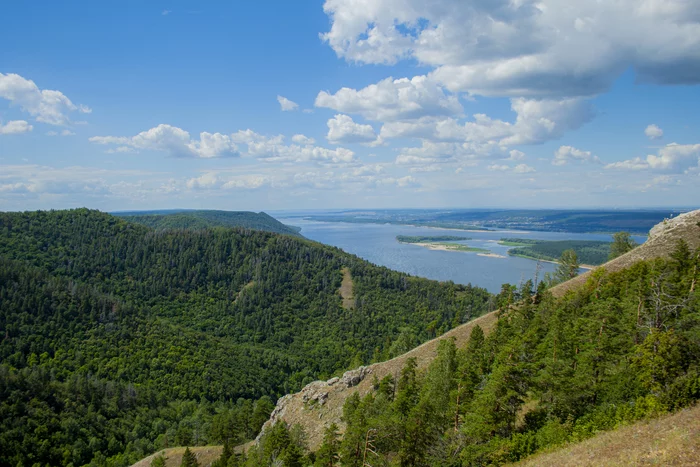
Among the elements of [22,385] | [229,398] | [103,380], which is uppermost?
[22,385]

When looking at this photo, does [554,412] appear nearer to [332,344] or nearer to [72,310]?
[332,344]

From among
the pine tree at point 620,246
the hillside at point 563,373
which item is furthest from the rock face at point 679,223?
the hillside at point 563,373

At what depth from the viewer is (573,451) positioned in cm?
1939

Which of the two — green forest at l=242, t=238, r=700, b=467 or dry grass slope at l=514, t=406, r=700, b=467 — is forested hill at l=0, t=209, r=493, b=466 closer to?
green forest at l=242, t=238, r=700, b=467

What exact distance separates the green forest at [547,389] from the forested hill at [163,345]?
40.3 metres

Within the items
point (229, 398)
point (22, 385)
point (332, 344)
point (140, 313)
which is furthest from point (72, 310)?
point (332, 344)

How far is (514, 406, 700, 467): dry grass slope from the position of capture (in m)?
15.4

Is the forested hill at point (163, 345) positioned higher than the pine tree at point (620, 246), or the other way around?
the pine tree at point (620, 246)

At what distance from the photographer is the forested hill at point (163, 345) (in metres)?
82.8

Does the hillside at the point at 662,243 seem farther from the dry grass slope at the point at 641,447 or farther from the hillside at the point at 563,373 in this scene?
the dry grass slope at the point at 641,447

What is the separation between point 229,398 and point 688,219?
378ft

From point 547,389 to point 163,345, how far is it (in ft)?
447

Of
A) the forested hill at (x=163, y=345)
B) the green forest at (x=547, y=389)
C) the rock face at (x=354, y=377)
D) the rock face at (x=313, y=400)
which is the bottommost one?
the forested hill at (x=163, y=345)

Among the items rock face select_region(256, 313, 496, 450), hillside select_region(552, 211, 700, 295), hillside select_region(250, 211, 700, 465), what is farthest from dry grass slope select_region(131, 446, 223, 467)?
hillside select_region(552, 211, 700, 295)
